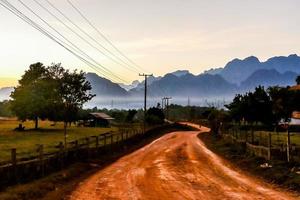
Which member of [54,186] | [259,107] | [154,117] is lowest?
[54,186]

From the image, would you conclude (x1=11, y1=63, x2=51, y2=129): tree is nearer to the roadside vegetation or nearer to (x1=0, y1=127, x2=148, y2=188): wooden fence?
the roadside vegetation

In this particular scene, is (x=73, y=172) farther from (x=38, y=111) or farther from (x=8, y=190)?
(x=38, y=111)

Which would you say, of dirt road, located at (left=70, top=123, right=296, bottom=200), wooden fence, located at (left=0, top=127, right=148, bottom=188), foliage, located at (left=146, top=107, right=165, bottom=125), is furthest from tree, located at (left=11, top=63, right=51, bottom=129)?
dirt road, located at (left=70, top=123, right=296, bottom=200)

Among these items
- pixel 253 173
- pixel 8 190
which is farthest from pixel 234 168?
pixel 8 190

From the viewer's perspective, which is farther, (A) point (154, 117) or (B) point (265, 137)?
(A) point (154, 117)

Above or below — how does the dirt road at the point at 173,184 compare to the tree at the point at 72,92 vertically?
below

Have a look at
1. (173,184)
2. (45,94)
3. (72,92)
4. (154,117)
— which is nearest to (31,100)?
(45,94)

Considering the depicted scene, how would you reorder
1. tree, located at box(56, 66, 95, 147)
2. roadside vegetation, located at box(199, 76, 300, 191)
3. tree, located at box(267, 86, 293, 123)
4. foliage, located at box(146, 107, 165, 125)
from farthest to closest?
foliage, located at box(146, 107, 165, 125)
tree, located at box(56, 66, 95, 147)
tree, located at box(267, 86, 293, 123)
roadside vegetation, located at box(199, 76, 300, 191)

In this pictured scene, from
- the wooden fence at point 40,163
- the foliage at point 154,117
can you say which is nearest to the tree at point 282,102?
the wooden fence at point 40,163

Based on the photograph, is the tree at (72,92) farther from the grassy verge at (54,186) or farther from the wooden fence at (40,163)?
the grassy verge at (54,186)

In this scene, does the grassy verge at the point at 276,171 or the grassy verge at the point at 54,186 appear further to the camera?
the grassy verge at the point at 276,171

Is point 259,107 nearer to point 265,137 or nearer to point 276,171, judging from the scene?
point 265,137

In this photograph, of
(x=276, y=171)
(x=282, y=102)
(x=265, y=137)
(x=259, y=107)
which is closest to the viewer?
(x=276, y=171)

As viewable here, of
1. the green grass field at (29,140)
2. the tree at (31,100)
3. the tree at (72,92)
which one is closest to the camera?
the green grass field at (29,140)
